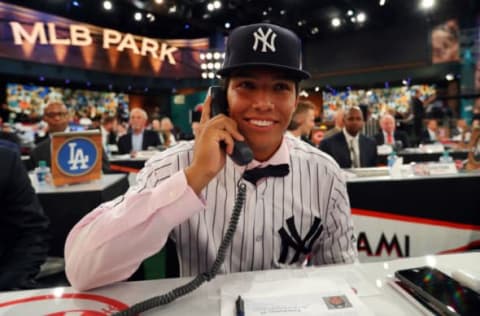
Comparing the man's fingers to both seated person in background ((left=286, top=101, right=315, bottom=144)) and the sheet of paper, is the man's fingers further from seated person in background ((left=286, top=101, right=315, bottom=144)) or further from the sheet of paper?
seated person in background ((left=286, top=101, right=315, bottom=144))

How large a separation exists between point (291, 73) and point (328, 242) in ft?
2.02

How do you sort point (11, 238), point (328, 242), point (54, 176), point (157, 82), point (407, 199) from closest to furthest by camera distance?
1. point (328, 242)
2. point (11, 238)
3. point (54, 176)
4. point (407, 199)
5. point (157, 82)

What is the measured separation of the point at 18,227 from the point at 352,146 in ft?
12.4

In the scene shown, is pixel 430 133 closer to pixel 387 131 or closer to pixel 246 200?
pixel 387 131

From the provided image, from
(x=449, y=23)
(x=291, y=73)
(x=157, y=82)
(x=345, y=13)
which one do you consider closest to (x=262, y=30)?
(x=291, y=73)

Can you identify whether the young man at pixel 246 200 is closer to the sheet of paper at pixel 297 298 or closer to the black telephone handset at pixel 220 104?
the black telephone handset at pixel 220 104

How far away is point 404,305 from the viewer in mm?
812

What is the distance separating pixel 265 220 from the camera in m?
1.24

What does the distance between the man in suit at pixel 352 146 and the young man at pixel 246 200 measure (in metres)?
3.01

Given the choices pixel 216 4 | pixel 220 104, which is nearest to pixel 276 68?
pixel 220 104

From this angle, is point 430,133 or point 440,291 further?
point 430,133

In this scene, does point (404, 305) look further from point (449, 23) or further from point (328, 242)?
point (449, 23)

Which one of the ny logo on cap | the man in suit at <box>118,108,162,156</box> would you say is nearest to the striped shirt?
the ny logo on cap

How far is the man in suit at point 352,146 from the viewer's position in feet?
14.1
